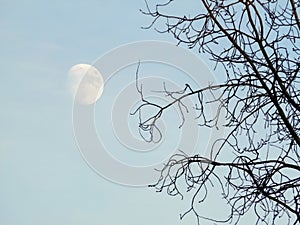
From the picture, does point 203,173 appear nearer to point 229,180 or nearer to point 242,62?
point 229,180

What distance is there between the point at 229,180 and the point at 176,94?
14.1 inches

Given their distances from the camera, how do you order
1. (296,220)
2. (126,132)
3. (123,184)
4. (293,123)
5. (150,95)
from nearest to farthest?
(296,220)
(293,123)
(150,95)
(126,132)
(123,184)

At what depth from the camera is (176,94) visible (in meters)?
2.05

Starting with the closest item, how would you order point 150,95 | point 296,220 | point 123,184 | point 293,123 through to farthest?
point 296,220 < point 293,123 < point 150,95 < point 123,184

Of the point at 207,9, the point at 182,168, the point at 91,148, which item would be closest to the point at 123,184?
the point at 91,148

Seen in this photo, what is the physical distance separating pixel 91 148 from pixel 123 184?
1.05 feet

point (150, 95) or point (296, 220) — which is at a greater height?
point (150, 95)

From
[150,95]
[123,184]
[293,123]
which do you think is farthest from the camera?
[123,184]

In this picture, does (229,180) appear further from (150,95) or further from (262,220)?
(150,95)

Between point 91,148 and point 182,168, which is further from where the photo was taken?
point 91,148

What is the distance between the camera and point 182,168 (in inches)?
78.2

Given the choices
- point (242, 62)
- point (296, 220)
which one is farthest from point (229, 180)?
point (242, 62)

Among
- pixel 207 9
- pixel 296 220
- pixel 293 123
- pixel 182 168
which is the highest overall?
pixel 207 9

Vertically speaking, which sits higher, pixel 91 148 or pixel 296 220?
pixel 91 148
